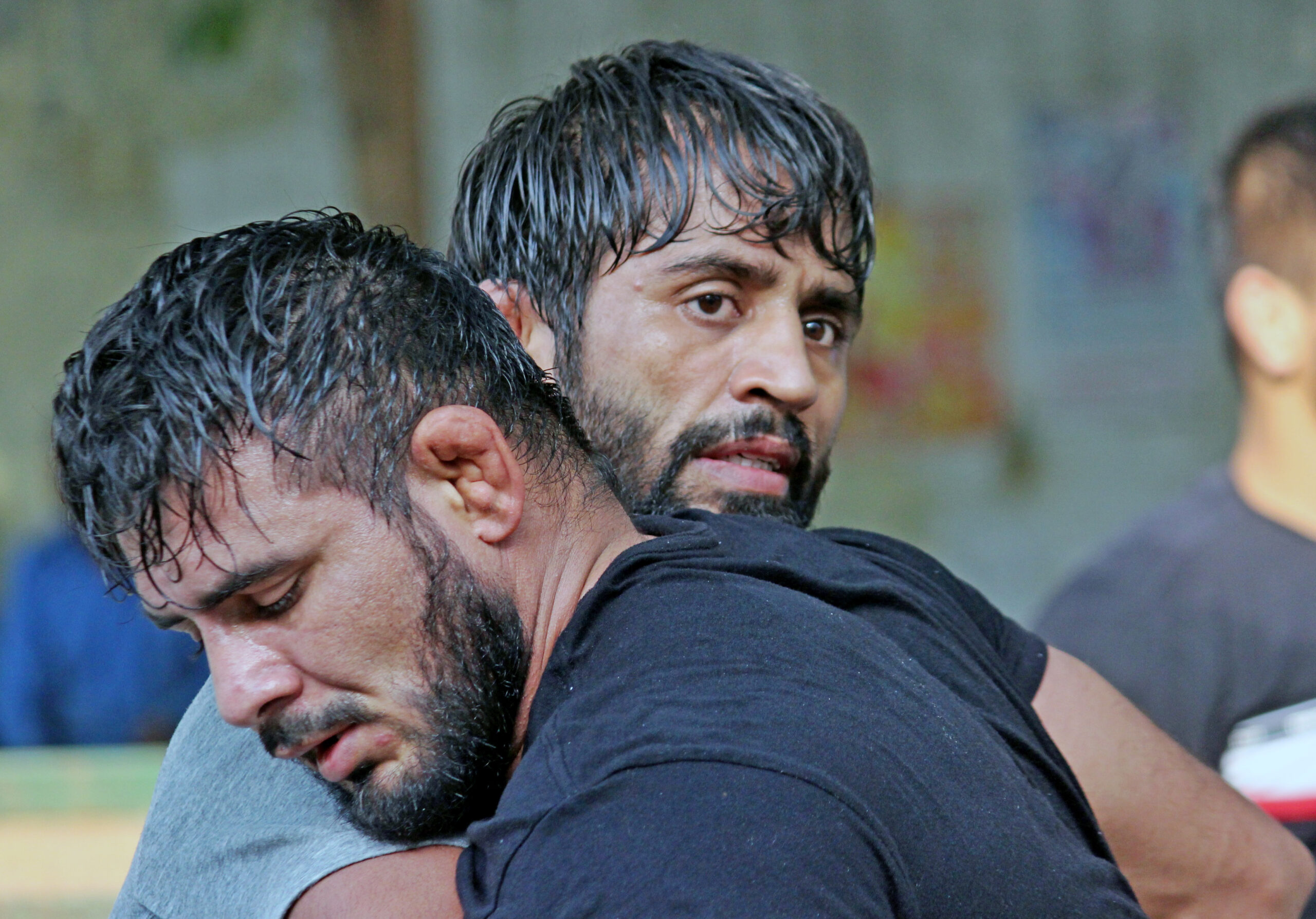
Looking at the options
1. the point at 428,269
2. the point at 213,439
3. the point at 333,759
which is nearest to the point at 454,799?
the point at 333,759

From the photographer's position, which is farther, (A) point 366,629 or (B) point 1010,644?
(B) point 1010,644

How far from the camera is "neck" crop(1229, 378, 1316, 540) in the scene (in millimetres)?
2951

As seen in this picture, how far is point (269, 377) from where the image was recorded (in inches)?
48.6

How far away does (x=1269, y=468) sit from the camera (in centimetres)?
300

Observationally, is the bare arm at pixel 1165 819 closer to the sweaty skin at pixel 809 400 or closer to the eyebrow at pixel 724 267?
the sweaty skin at pixel 809 400

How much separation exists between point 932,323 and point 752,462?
365 cm

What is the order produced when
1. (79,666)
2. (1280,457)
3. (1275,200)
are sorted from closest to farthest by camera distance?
(1280,457) → (1275,200) → (79,666)

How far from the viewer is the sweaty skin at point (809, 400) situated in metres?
1.69

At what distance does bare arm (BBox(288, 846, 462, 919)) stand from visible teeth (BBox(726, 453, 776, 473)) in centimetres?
77

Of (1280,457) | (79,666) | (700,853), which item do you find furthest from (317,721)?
(79,666)

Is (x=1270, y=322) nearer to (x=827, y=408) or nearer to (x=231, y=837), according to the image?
(x=827, y=408)

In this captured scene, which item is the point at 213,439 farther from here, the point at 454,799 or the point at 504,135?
the point at 504,135

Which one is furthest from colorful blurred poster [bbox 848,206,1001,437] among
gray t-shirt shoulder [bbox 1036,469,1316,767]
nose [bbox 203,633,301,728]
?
nose [bbox 203,633,301,728]

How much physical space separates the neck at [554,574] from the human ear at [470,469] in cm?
4
